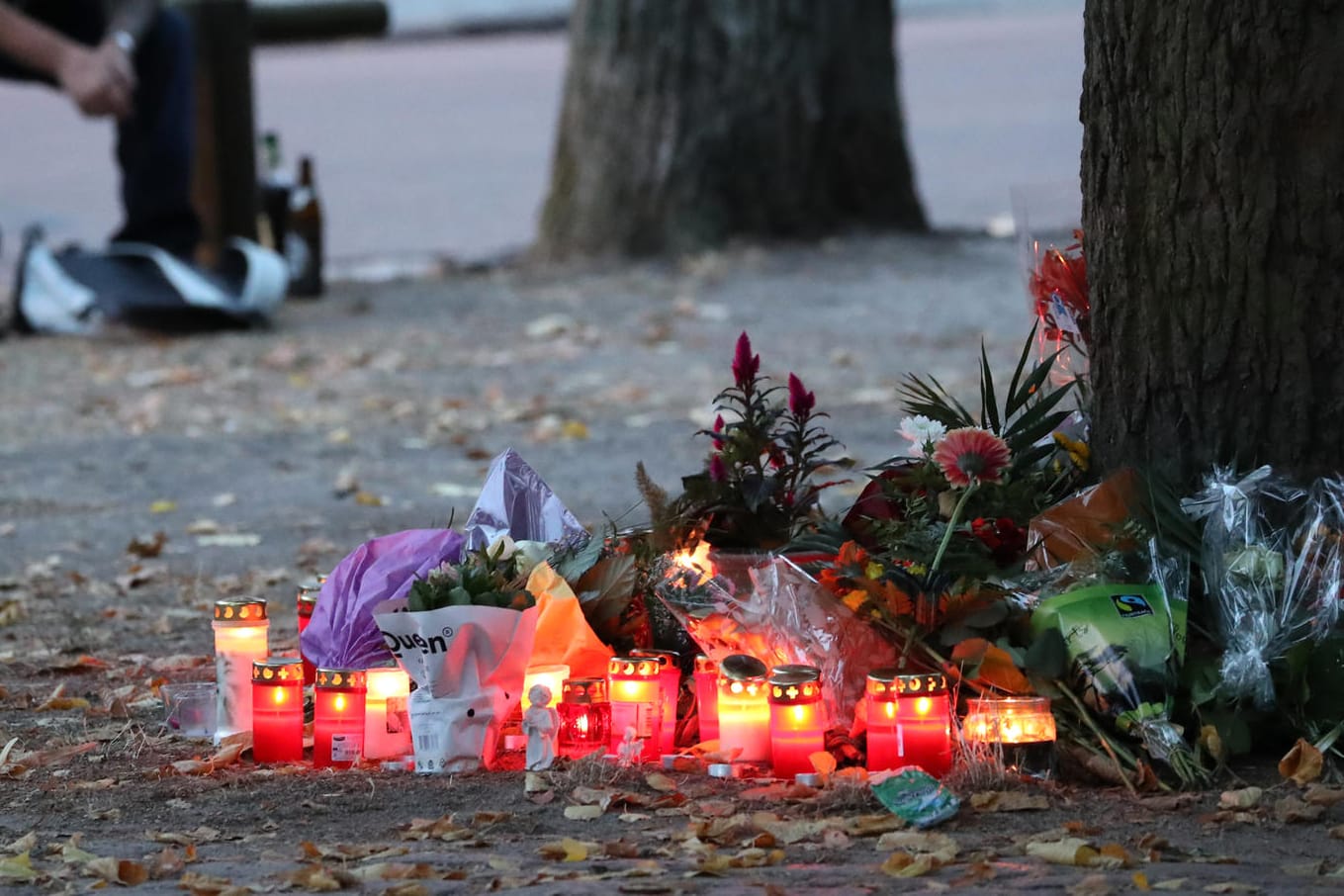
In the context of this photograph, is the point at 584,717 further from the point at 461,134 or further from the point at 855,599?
the point at 461,134

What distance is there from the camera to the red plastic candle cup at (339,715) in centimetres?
325

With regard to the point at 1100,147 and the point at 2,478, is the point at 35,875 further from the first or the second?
the point at 2,478

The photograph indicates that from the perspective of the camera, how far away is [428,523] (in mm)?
5312

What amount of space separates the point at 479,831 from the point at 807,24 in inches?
295

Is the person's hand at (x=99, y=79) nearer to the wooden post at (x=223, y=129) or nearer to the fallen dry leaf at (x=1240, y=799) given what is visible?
the wooden post at (x=223, y=129)

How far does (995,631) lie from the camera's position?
3.24 m

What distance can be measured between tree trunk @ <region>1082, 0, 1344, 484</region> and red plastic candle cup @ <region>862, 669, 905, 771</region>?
0.68 meters

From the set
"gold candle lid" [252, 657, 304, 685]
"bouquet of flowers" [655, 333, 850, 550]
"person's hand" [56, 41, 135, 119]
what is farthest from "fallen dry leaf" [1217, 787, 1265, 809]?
"person's hand" [56, 41, 135, 119]

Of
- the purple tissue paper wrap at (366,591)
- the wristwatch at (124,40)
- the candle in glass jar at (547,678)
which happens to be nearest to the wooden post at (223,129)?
the wristwatch at (124,40)

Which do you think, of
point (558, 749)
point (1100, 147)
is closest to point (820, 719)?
point (558, 749)

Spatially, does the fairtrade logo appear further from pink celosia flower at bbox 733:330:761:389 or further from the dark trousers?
the dark trousers

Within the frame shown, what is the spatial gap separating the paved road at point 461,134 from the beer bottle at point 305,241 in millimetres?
2336

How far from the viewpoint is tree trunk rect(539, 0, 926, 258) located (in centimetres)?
978

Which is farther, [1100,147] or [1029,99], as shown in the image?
[1029,99]
